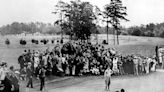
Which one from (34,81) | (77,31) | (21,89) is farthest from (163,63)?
(21,89)

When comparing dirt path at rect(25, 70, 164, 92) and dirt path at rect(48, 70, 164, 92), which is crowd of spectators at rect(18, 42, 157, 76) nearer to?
dirt path at rect(25, 70, 164, 92)

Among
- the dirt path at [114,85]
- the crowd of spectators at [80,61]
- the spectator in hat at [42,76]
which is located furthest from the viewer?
the crowd of spectators at [80,61]

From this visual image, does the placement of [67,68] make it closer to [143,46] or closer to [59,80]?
[59,80]

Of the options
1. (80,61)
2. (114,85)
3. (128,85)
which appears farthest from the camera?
(80,61)

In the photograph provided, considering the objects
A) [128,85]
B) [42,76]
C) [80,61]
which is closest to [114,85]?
[128,85]

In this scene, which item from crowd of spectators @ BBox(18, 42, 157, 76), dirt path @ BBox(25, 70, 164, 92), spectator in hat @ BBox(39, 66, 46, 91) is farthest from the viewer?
crowd of spectators @ BBox(18, 42, 157, 76)

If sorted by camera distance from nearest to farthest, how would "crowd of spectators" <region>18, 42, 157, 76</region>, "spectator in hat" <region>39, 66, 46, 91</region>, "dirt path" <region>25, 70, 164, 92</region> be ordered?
"spectator in hat" <region>39, 66, 46, 91</region> → "dirt path" <region>25, 70, 164, 92</region> → "crowd of spectators" <region>18, 42, 157, 76</region>

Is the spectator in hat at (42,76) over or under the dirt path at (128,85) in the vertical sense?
over

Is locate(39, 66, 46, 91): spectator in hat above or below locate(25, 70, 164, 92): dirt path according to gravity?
above

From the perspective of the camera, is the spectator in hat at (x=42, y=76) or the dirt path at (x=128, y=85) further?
the dirt path at (x=128, y=85)

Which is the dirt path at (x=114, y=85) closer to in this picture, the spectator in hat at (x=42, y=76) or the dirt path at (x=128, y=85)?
the dirt path at (x=128, y=85)

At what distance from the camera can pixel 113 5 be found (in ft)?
132

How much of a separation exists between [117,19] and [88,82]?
23.6m

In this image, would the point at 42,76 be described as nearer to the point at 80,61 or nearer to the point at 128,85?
the point at 80,61
